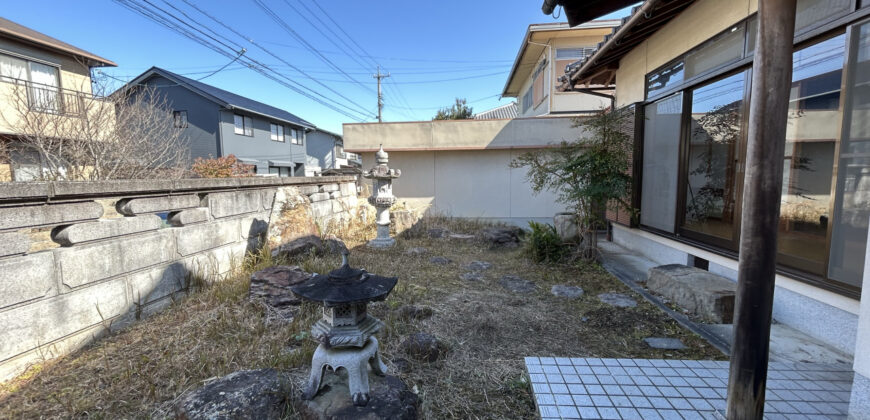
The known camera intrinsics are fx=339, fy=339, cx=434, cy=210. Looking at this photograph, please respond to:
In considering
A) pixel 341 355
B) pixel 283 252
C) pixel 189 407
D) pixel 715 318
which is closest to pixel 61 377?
pixel 189 407

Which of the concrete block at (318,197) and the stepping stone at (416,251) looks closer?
the stepping stone at (416,251)

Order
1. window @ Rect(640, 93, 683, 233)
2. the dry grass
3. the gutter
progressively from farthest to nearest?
window @ Rect(640, 93, 683, 233) → the gutter → the dry grass

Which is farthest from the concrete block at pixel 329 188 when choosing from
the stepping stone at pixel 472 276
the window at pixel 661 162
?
the window at pixel 661 162

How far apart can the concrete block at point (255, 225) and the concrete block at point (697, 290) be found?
502cm

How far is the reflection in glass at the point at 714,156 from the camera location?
11.9ft

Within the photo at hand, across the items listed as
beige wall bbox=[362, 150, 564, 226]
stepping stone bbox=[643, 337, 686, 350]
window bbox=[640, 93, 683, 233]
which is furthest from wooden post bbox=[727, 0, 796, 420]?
beige wall bbox=[362, 150, 564, 226]

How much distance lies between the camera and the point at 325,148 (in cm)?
2600

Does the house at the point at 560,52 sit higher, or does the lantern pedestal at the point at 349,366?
the house at the point at 560,52

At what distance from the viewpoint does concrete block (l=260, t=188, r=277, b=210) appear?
4.85m

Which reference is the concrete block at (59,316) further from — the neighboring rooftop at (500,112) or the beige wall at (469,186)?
the neighboring rooftop at (500,112)

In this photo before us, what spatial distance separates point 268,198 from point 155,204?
6.09ft

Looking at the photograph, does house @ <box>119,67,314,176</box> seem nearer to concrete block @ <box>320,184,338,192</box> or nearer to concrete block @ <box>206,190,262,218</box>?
concrete block @ <box>320,184,338,192</box>

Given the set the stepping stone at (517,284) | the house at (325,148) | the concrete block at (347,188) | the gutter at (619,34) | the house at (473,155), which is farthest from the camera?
the house at (325,148)

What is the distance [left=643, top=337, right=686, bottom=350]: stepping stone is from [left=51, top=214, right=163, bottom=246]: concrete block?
4.42m
